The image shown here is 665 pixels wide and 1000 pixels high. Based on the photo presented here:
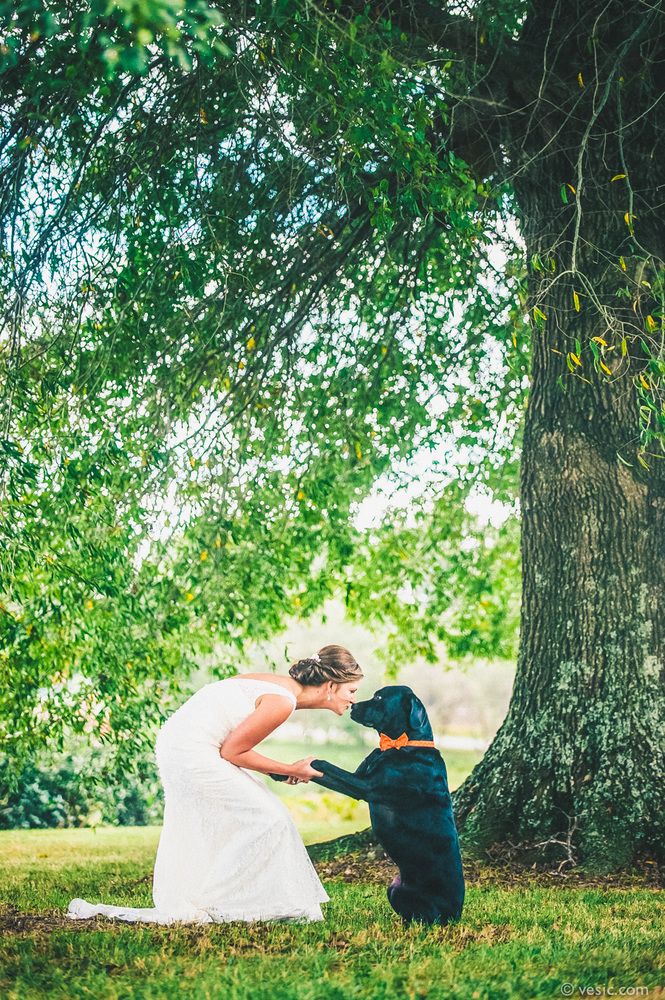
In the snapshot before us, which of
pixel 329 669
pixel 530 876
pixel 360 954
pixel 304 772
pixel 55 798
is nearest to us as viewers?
pixel 360 954

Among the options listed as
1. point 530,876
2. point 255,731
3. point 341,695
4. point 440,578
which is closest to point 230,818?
point 255,731

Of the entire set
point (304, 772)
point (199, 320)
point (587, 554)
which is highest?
point (199, 320)

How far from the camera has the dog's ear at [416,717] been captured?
516 cm

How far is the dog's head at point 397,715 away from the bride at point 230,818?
0.95ft

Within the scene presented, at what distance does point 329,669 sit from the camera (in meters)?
5.47

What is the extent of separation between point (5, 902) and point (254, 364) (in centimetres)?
469

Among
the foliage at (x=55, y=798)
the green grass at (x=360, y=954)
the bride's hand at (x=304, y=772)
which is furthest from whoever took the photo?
the foliage at (x=55, y=798)

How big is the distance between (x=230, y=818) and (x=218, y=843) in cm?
15

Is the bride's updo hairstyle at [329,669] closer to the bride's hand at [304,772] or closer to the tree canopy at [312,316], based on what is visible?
the bride's hand at [304,772]

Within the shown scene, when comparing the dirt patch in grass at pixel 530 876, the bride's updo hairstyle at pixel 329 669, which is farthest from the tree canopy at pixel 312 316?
the bride's updo hairstyle at pixel 329 669

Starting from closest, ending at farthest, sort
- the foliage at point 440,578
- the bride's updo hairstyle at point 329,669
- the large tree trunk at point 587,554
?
the bride's updo hairstyle at point 329,669 < the large tree trunk at point 587,554 < the foliage at point 440,578

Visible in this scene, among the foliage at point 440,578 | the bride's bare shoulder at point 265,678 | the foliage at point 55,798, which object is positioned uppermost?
the foliage at point 440,578

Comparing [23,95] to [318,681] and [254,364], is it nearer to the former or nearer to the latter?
[254,364]

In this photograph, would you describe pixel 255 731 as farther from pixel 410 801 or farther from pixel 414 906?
pixel 414 906
